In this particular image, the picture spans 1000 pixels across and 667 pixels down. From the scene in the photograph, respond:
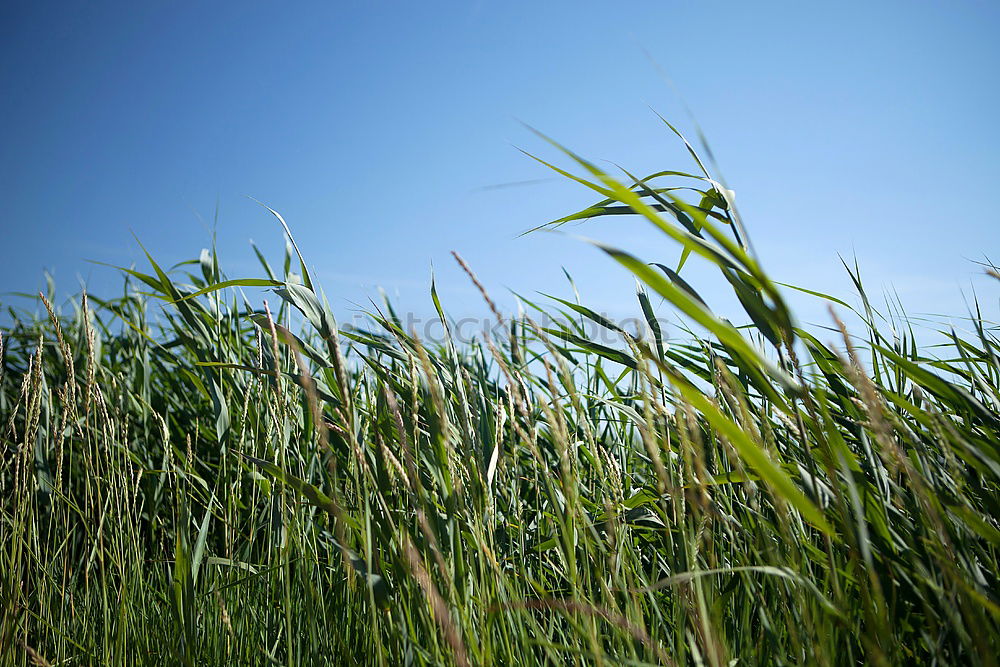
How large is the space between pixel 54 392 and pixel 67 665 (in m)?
1.81

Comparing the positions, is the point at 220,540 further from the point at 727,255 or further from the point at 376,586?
the point at 727,255

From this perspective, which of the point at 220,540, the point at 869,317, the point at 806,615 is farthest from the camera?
the point at 220,540

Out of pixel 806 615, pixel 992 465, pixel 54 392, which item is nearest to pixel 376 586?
pixel 806 615

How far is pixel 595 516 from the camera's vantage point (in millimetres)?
1290

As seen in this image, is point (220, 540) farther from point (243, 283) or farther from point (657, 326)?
point (657, 326)

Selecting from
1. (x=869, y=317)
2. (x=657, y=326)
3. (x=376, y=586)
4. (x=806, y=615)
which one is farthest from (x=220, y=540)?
(x=869, y=317)

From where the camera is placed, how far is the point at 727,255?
775 mm

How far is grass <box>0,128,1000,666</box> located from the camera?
2.35 ft

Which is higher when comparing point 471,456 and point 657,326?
point 657,326

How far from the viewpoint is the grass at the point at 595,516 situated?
28.1 inches

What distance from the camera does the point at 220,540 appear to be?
2.08 metres

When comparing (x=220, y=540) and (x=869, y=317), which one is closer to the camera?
(x=869, y=317)

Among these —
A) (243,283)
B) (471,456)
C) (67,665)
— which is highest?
(243,283)

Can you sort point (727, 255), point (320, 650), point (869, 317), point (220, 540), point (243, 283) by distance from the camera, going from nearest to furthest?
point (727, 255) → point (320, 650) → point (243, 283) → point (869, 317) → point (220, 540)
